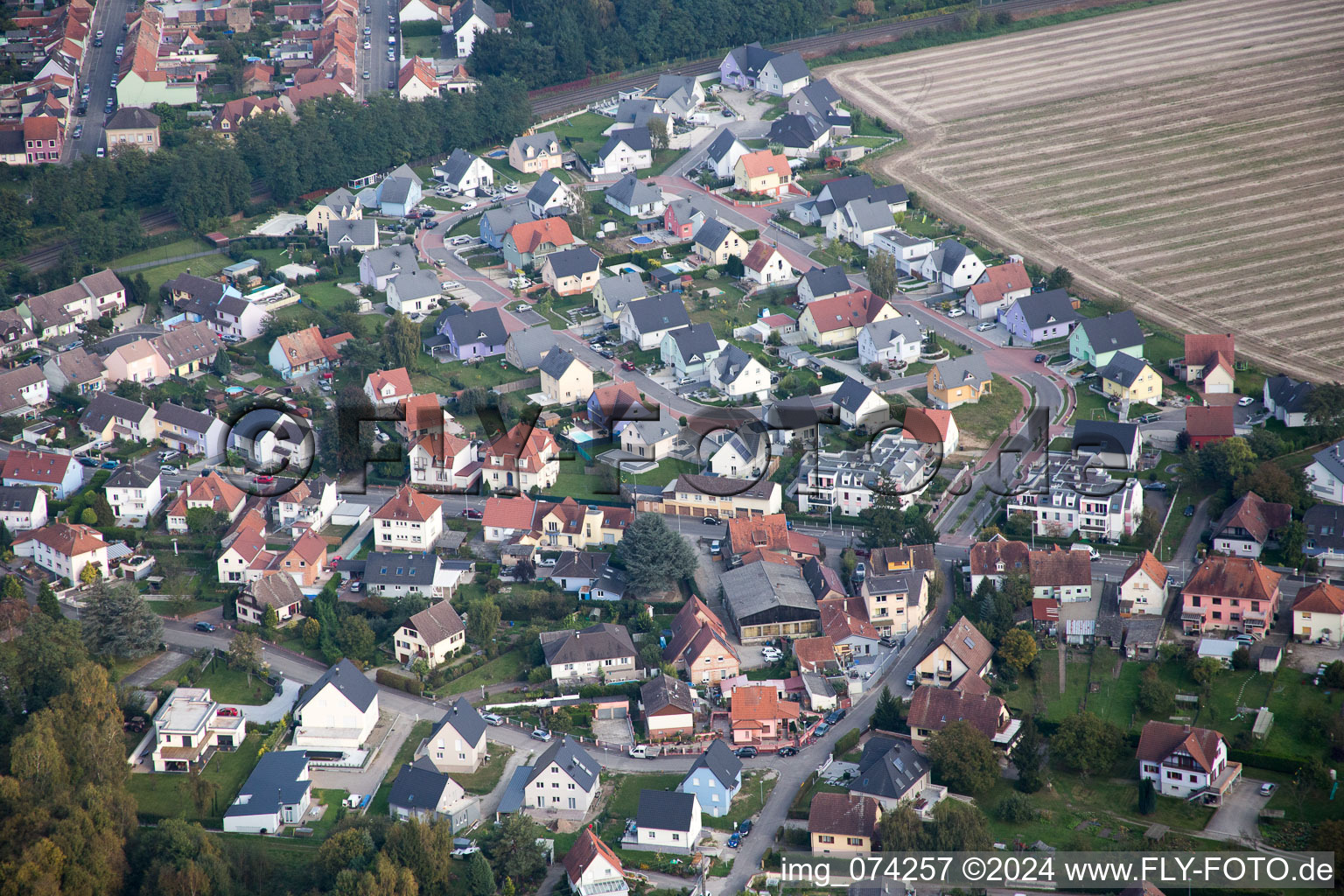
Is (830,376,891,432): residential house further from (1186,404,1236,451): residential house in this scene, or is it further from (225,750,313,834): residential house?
(225,750,313,834): residential house

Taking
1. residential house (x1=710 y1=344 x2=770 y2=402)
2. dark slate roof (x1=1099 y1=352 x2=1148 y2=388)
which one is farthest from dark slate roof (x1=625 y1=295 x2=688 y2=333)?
dark slate roof (x1=1099 y1=352 x2=1148 y2=388)

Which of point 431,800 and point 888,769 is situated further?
point 888,769

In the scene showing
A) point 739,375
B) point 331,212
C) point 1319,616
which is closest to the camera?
point 1319,616

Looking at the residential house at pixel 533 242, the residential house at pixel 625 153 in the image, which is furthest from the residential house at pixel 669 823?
the residential house at pixel 625 153

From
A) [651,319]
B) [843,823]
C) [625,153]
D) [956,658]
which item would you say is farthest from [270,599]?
[625,153]

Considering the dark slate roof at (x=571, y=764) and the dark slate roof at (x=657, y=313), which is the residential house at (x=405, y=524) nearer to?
the dark slate roof at (x=571, y=764)

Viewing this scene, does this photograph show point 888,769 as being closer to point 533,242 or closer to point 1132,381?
point 1132,381

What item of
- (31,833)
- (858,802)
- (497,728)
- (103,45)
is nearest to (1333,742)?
(858,802)
